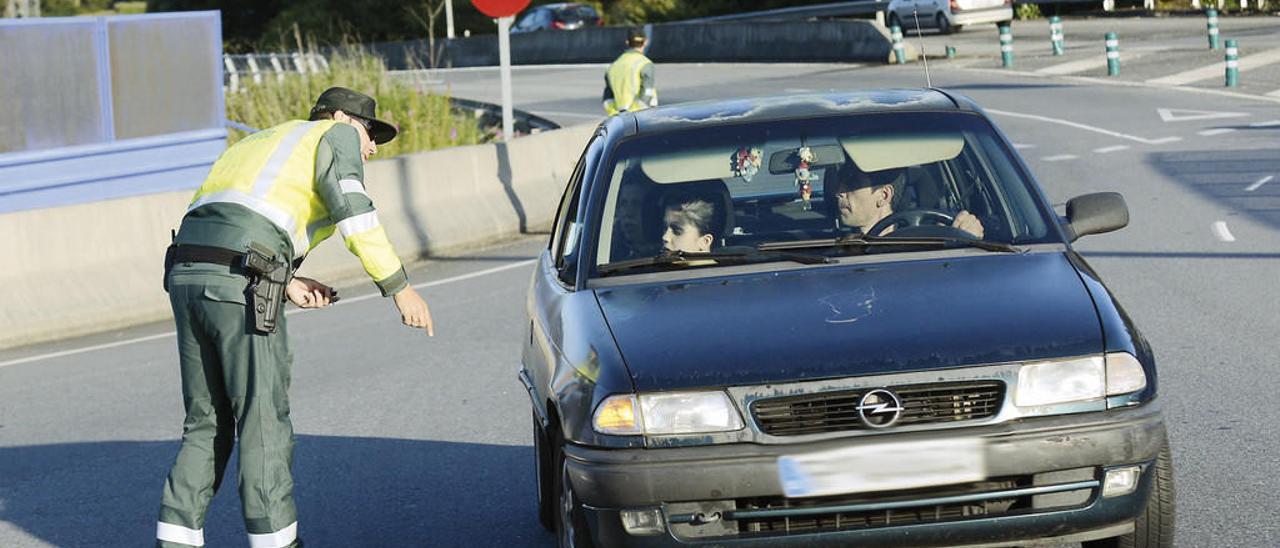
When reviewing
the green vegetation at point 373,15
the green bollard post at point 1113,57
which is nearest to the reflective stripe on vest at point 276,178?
the green bollard post at point 1113,57

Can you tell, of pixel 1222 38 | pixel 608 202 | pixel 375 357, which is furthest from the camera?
pixel 1222 38

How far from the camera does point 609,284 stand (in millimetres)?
6164

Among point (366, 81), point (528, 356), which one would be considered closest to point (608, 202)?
point (528, 356)

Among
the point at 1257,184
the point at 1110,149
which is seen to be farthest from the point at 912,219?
the point at 1110,149

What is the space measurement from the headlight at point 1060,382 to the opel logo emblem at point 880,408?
12.4 inches

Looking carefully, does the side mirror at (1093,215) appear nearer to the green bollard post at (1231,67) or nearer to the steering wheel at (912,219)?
the steering wheel at (912,219)

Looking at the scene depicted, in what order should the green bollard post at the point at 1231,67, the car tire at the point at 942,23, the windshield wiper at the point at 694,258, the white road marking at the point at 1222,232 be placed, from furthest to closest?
1. the car tire at the point at 942,23
2. the green bollard post at the point at 1231,67
3. the white road marking at the point at 1222,232
4. the windshield wiper at the point at 694,258

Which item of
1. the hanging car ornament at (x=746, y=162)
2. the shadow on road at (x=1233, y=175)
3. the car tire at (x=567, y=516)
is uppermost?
the hanging car ornament at (x=746, y=162)

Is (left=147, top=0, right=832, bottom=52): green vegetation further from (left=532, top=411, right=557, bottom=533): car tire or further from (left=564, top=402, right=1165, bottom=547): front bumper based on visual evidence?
(left=564, top=402, right=1165, bottom=547): front bumper

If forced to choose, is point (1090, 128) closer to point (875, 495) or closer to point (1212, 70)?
point (1212, 70)

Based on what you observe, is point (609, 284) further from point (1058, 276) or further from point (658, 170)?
point (1058, 276)

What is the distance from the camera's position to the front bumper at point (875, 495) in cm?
519

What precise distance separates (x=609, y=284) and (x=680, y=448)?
1.03m

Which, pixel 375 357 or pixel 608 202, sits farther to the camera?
pixel 375 357
